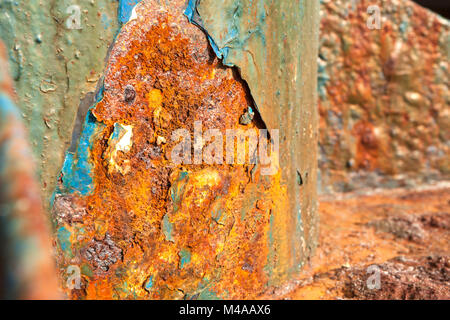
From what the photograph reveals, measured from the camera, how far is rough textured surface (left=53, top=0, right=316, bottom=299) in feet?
3.32

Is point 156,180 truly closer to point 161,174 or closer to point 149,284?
point 161,174

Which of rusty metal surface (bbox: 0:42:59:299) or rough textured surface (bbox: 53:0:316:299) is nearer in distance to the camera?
rusty metal surface (bbox: 0:42:59:299)

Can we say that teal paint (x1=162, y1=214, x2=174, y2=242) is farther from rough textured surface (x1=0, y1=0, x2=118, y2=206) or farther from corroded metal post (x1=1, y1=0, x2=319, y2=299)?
rough textured surface (x1=0, y1=0, x2=118, y2=206)

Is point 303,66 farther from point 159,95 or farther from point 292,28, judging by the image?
point 159,95

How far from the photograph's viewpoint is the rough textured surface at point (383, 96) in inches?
88.2

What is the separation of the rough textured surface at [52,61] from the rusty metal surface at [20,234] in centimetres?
67

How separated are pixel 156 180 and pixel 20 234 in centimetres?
75

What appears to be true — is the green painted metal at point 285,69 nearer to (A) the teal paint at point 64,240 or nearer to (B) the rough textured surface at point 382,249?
(B) the rough textured surface at point 382,249

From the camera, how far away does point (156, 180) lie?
42.1 inches

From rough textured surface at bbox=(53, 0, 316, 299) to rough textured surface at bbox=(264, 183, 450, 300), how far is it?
12.0 inches

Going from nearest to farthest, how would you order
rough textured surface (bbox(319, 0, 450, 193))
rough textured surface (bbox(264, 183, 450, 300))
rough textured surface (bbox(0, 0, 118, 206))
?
rough textured surface (bbox(0, 0, 118, 206)) → rough textured surface (bbox(264, 183, 450, 300)) → rough textured surface (bbox(319, 0, 450, 193))

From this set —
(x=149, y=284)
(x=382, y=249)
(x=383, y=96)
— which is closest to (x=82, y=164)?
(x=149, y=284)

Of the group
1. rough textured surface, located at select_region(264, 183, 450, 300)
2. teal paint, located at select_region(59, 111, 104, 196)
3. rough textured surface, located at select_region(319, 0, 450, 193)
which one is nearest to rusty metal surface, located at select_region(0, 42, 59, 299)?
teal paint, located at select_region(59, 111, 104, 196)
